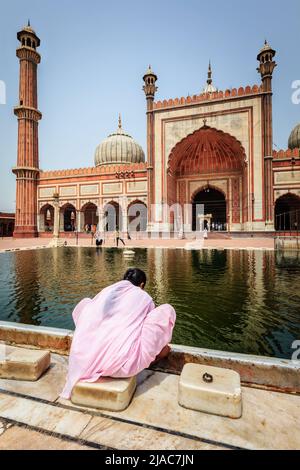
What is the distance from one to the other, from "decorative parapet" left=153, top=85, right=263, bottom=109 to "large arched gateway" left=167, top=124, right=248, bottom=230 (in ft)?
7.07

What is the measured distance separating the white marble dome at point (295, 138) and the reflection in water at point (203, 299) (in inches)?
854

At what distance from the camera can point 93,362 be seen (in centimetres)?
152

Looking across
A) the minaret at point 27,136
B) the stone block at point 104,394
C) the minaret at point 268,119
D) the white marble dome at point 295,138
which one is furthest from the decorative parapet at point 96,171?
the stone block at point 104,394

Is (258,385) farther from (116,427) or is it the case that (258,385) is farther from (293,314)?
(293,314)

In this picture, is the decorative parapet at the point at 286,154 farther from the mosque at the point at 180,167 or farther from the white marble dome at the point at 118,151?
the white marble dome at the point at 118,151

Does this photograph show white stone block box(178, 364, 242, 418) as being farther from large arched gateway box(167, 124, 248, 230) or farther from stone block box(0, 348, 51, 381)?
large arched gateway box(167, 124, 248, 230)

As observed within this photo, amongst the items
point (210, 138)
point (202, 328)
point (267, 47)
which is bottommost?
point (202, 328)

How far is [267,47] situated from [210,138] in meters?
6.88

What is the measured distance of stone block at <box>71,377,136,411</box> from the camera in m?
1.43

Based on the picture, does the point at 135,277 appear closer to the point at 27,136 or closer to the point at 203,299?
the point at 203,299

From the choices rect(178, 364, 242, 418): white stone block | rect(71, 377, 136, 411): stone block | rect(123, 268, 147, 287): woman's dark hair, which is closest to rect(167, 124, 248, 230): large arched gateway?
rect(123, 268, 147, 287): woman's dark hair

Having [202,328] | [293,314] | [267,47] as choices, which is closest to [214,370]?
[202,328]

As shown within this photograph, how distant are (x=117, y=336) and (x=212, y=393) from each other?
61 cm

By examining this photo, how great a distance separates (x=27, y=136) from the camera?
23469 mm
